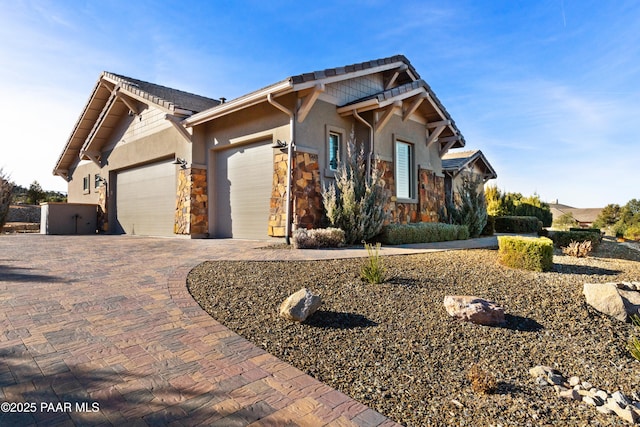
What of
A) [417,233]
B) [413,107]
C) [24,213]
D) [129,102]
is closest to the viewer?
[417,233]

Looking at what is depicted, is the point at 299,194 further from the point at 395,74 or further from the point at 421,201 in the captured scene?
the point at 395,74

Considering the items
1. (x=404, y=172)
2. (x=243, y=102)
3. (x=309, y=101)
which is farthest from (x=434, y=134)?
(x=243, y=102)

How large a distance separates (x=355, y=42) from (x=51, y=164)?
18.2 meters

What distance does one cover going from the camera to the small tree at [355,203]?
8.62 metres

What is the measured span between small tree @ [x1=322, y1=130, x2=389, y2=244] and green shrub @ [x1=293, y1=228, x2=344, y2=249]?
68 centimetres

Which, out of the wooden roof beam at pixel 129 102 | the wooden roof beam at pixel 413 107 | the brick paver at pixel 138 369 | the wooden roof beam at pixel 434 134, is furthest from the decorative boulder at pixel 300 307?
the wooden roof beam at pixel 129 102

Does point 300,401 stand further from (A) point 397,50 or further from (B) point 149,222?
(B) point 149,222

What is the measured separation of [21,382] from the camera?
220 centimetres

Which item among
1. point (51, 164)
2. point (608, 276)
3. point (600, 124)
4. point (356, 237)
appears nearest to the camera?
point (608, 276)

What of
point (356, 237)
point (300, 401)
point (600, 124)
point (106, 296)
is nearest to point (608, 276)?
point (356, 237)

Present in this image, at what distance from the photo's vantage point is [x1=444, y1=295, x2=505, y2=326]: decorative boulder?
3.72m

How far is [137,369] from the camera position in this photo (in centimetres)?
244

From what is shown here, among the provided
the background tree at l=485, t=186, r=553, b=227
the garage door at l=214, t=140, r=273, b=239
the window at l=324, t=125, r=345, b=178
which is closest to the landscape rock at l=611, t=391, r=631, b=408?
the window at l=324, t=125, r=345, b=178

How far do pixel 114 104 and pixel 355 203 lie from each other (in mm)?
11928
